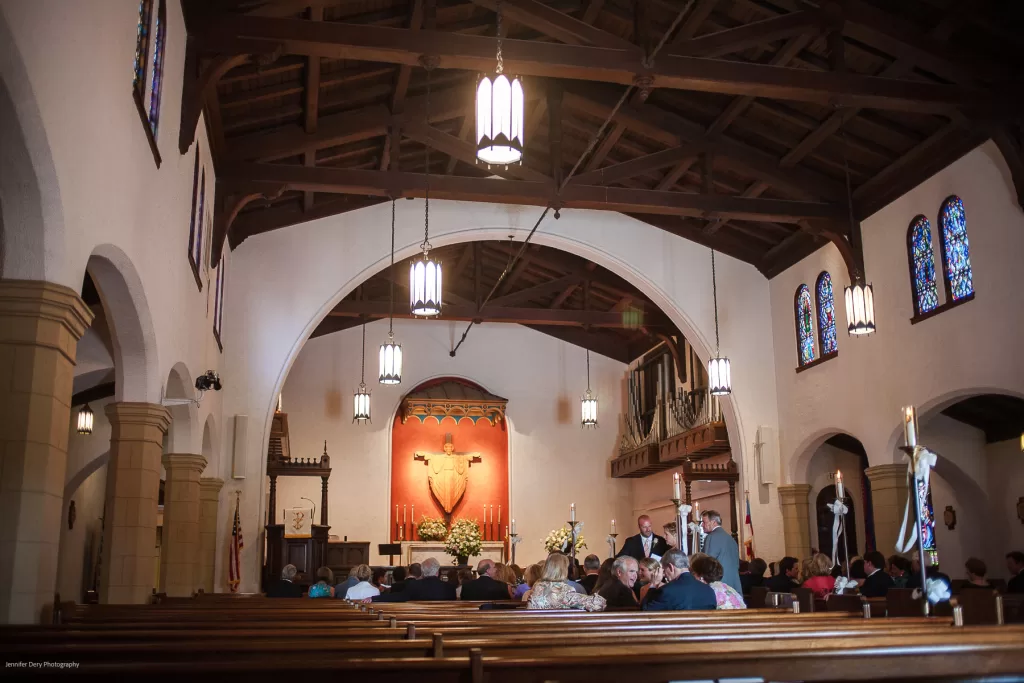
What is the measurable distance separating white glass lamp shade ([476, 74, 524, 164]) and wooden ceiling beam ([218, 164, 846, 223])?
6.09 m

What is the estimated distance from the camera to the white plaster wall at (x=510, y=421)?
2103 cm

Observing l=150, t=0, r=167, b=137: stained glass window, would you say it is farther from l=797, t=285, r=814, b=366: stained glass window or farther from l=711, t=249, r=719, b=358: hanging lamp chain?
l=797, t=285, r=814, b=366: stained glass window

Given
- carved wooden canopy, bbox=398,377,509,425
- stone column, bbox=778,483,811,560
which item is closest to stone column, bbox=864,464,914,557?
stone column, bbox=778,483,811,560

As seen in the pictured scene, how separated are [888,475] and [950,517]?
2.01 meters

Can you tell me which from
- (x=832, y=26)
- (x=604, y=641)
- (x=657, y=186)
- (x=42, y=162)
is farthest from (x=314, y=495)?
(x=604, y=641)

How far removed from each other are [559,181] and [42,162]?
29.5ft

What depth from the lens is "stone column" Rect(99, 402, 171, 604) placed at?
9.19m

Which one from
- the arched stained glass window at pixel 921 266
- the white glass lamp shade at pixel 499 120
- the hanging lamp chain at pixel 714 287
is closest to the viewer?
the white glass lamp shade at pixel 499 120

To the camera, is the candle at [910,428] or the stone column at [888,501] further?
the stone column at [888,501]

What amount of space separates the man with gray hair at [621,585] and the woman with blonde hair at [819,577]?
2.57 metres

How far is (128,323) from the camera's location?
8.64 m

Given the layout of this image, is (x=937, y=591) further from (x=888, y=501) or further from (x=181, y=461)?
(x=181, y=461)

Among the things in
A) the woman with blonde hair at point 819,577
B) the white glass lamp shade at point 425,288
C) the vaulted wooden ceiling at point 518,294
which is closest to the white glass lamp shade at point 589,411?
the vaulted wooden ceiling at point 518,294

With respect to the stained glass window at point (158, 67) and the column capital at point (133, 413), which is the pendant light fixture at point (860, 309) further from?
the stained glass window at point (158, 67)
